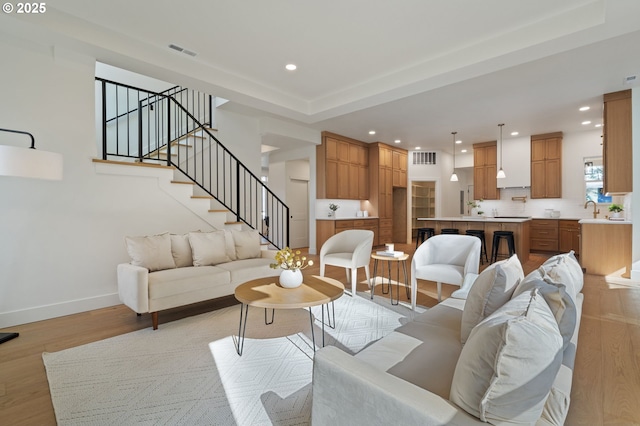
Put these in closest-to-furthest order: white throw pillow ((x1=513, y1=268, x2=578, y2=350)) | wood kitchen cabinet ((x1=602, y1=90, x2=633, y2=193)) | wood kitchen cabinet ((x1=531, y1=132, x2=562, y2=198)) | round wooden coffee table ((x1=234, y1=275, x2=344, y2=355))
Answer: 1. white throw pillow ((x1=513, y1=268, x2=578, y2=350))
2. round wooden coffee table ((x1=234, y1=275, x2=344, y2=355))
3. wood kitchen cabinet ((x1=602, y1=90, x2=633, y2=193))
4. wood kitchen cabinet ((x1=531, y1=132, x2=562, y2=198))

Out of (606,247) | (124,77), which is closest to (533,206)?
(606,247)

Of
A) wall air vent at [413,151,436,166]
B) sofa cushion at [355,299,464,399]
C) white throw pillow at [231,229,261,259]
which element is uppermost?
wall air vent at [413,151,436,166]

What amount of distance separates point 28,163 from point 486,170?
30.6 feet

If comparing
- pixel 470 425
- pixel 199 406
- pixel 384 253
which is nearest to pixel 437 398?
pixel 470 425

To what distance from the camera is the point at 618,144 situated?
16.1ft

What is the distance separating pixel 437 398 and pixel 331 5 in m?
3.29

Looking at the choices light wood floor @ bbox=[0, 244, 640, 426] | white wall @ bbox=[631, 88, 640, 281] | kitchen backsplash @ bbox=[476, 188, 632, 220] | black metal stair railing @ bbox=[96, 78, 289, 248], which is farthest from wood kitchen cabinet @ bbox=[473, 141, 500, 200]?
black metal stair railing @ bbox=[96, 78, 289, 248]

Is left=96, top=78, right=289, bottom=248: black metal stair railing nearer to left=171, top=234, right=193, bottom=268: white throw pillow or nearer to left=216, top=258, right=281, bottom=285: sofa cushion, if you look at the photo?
left=216, top=258, right=281, bottom=285: sofa cushion

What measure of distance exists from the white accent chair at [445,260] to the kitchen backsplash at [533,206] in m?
5.78

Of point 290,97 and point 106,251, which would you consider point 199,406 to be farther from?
point 290,97

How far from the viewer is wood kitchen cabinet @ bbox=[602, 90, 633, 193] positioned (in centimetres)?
485

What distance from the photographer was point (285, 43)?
3658 mm

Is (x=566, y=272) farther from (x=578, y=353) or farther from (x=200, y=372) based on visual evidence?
(x=200, y=372)

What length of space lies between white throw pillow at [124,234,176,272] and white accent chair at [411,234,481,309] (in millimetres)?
2813
